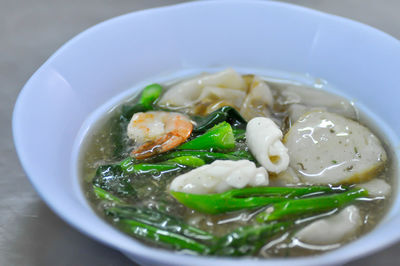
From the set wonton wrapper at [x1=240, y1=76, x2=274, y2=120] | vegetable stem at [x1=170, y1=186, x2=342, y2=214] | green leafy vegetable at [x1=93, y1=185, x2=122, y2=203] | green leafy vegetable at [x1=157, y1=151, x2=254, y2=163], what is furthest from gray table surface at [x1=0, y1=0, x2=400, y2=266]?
wonton wrapper at [x1=240, y1=76, x2=274, y2=120]

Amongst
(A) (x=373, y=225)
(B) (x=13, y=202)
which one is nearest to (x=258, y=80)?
(A) (x=373, y=225)

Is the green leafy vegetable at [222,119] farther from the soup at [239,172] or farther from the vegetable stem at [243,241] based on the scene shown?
the vegetable stem at [243,241]

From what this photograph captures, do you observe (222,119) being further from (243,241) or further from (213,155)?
(243,241)

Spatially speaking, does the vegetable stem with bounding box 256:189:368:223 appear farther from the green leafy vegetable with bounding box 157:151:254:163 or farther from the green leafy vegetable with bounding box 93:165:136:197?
the green leafy vegetable with bounding box 93:165:136:197

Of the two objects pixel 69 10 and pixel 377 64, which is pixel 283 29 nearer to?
pixel 377 64

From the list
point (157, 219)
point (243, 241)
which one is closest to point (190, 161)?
point (157, 219)

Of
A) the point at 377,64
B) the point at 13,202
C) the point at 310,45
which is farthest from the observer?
the point at 310,45
